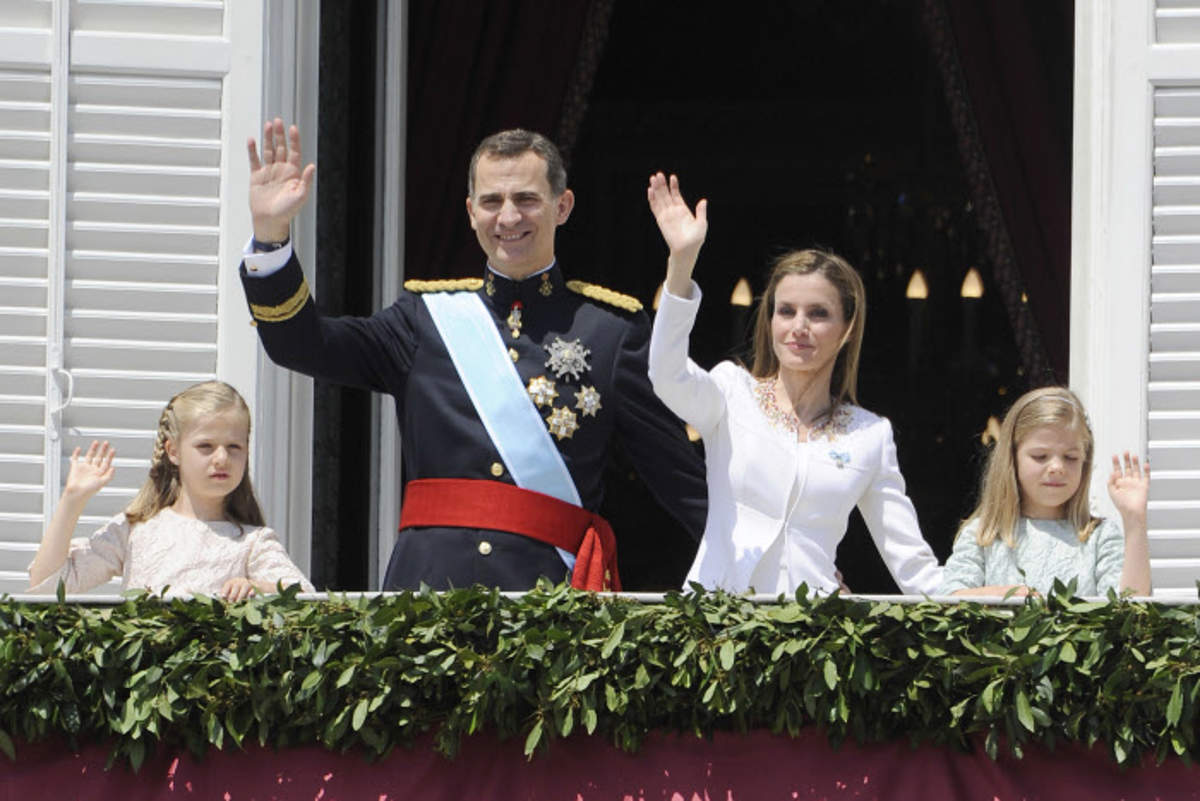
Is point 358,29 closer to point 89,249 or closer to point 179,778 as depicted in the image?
point 89,249

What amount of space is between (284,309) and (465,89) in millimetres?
3019

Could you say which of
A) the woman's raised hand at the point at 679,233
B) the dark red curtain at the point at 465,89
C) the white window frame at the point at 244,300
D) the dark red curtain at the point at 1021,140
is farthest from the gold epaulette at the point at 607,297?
the dark red curtain at the point at 1021,140

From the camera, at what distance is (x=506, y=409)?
4344 mm

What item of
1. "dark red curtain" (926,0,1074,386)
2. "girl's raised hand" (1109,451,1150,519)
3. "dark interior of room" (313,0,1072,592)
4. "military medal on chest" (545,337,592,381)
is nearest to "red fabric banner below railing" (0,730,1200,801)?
"girl's raised hand" (1109,451,1150,519)

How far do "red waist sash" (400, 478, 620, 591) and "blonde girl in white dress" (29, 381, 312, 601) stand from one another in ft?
1.02

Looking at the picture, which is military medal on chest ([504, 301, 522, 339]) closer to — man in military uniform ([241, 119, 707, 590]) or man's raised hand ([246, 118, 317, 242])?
man in military uniform ([241, 119, 707, 590])

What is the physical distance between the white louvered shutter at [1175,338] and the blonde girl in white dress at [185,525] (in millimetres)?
1925

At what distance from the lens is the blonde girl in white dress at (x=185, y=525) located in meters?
4.35

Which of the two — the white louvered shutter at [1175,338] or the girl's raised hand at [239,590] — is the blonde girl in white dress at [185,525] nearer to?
the girl's raised hand at [239,590]

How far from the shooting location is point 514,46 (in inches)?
285

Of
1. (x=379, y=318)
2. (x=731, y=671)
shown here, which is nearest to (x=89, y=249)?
(x=379, y=318)

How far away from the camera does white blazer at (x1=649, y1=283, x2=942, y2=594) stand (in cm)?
428

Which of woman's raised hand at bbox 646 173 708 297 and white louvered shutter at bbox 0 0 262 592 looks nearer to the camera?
woman's raised hand at bbox 646 173 708 297

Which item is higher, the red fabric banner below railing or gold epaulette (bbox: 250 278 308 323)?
gold epaulette (bbox: 250 278 308 323)
